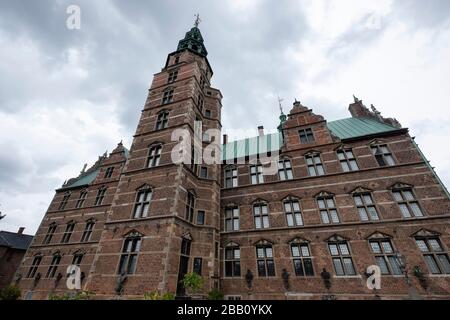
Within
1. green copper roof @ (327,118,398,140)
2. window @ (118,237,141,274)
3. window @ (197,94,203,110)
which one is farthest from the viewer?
window @ (197,94,203,110)

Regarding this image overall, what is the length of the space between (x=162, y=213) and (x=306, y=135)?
43.6 ft

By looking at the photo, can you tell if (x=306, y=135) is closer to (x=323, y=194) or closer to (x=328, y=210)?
(x=323, y=194)

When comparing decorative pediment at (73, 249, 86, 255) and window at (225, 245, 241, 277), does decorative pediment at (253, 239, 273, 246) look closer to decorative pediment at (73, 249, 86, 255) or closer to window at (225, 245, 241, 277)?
window at (225, 245, 241, 277)

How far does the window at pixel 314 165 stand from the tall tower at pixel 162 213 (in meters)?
7.55

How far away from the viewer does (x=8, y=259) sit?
27.3 m

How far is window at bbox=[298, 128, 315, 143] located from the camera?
59.1 ft

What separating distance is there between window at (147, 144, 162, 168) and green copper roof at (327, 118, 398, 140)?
584 inches

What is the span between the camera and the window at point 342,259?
12.4 meters

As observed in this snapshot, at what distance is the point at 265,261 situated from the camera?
14.2 metres

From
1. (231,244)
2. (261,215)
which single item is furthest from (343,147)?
(231,244)

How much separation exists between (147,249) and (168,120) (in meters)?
10.6

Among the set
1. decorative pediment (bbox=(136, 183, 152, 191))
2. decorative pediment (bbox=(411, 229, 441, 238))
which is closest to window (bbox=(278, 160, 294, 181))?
decorative pediment (bbox=(411, 229, 441, 238))
